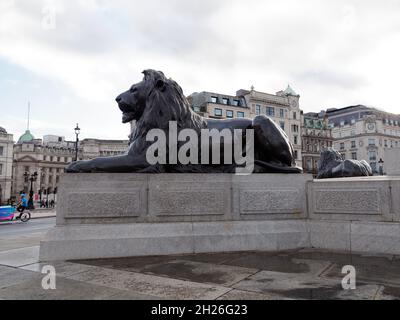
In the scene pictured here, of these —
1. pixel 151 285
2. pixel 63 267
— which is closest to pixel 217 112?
pixel 63 267

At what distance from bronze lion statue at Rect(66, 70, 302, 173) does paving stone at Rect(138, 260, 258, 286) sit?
194 cm

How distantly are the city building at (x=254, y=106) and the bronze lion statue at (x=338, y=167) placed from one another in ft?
156

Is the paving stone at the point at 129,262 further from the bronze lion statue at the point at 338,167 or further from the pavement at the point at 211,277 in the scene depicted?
the bronze lion statue at the point at 338,167

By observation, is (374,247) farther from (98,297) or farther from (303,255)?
(98,297)

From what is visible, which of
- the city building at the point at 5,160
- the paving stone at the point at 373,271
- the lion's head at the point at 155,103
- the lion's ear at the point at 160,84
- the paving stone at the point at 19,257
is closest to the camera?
the paving stone at the point at 373,271

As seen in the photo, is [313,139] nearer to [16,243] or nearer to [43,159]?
[16,243]

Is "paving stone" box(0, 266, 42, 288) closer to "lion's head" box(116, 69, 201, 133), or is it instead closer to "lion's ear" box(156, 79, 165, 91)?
"lion's head" box(116, 69, 201, 133)

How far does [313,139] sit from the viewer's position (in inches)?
3091

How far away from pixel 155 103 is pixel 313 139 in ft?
258

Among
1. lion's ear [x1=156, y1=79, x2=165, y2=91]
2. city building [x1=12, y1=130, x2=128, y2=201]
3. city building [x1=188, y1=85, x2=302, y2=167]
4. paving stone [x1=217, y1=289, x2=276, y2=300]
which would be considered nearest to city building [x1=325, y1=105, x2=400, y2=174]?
city building [x1=188, y1=85, x2=302, y2=167]

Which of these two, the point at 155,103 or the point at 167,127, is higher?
the point at 155,103

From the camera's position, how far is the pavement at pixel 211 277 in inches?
118

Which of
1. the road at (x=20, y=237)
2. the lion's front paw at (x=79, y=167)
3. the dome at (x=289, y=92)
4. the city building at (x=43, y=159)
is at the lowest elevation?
the road at (x=20, y=237)

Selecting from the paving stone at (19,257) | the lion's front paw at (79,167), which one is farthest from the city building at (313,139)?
the paving stone at (19,257)
